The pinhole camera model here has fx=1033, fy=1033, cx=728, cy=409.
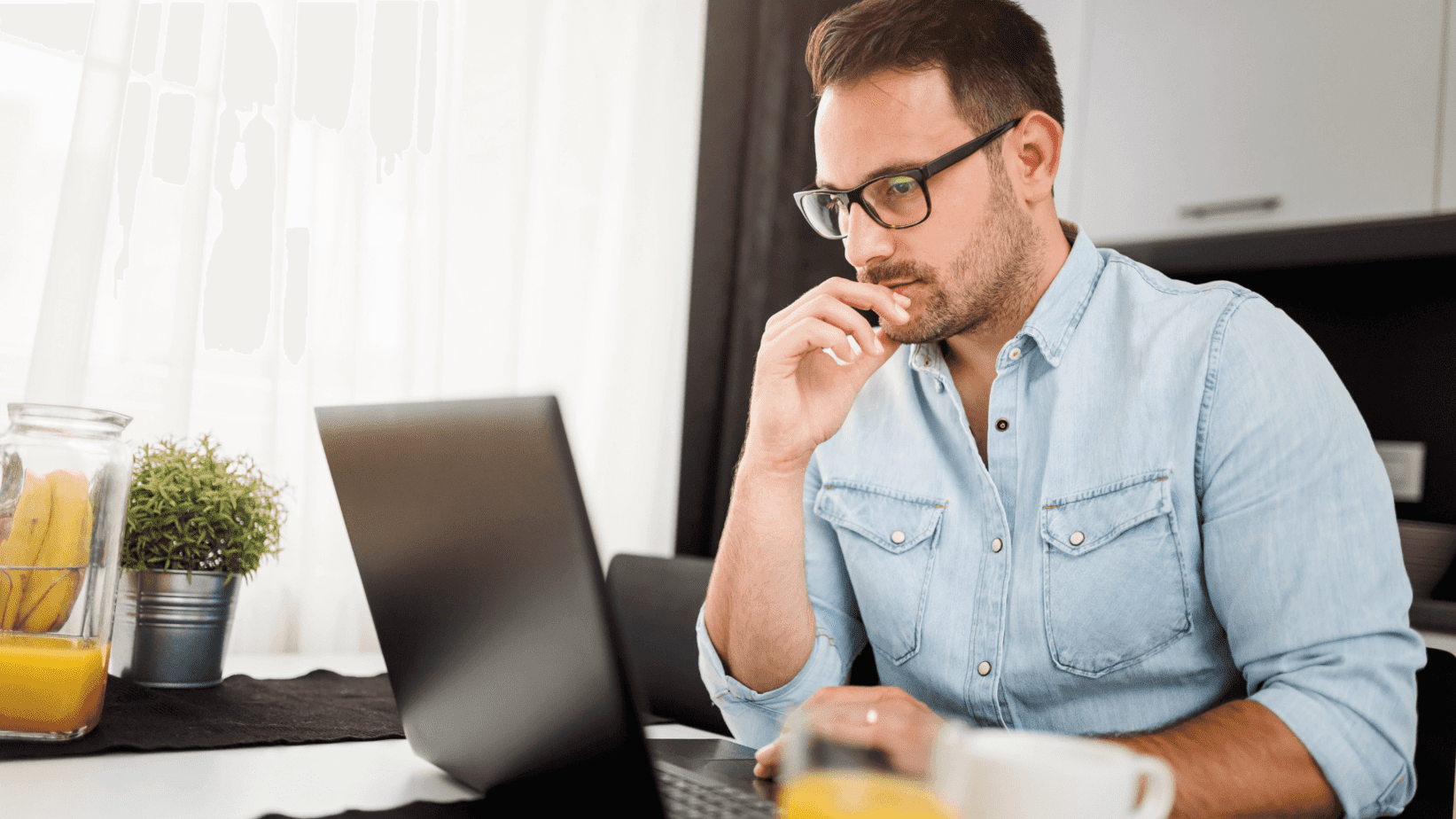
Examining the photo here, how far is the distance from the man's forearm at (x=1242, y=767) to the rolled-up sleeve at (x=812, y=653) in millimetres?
377

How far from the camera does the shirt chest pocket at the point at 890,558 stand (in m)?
1.17

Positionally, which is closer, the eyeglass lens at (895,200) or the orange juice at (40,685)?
the orange juice at (40,685)

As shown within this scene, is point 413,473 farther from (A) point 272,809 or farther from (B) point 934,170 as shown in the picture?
(B) point 934,170

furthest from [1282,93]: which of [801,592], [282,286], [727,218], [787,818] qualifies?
[787,818]

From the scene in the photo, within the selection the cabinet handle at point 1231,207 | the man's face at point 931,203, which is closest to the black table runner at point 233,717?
the man's face at point 931,203

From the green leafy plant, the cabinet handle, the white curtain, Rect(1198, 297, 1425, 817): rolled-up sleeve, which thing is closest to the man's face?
Rect(1198, 297, 1425, 817): rolled-up sleeve

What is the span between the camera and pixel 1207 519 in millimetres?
985

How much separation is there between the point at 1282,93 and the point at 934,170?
1356mm

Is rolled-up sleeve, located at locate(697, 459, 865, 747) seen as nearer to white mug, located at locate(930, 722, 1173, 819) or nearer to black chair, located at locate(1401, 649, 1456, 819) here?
black chair, located at locate(1401, 649, 1456, 819)

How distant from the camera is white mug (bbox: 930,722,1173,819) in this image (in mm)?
422

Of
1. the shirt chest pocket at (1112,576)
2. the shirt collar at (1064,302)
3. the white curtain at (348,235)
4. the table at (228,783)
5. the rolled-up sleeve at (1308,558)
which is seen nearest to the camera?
the table at (228,783)

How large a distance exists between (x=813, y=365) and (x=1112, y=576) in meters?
0.39

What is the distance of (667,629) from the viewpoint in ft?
4.97

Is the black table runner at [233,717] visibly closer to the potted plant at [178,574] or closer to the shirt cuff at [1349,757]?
the potted plant at [178,574]
